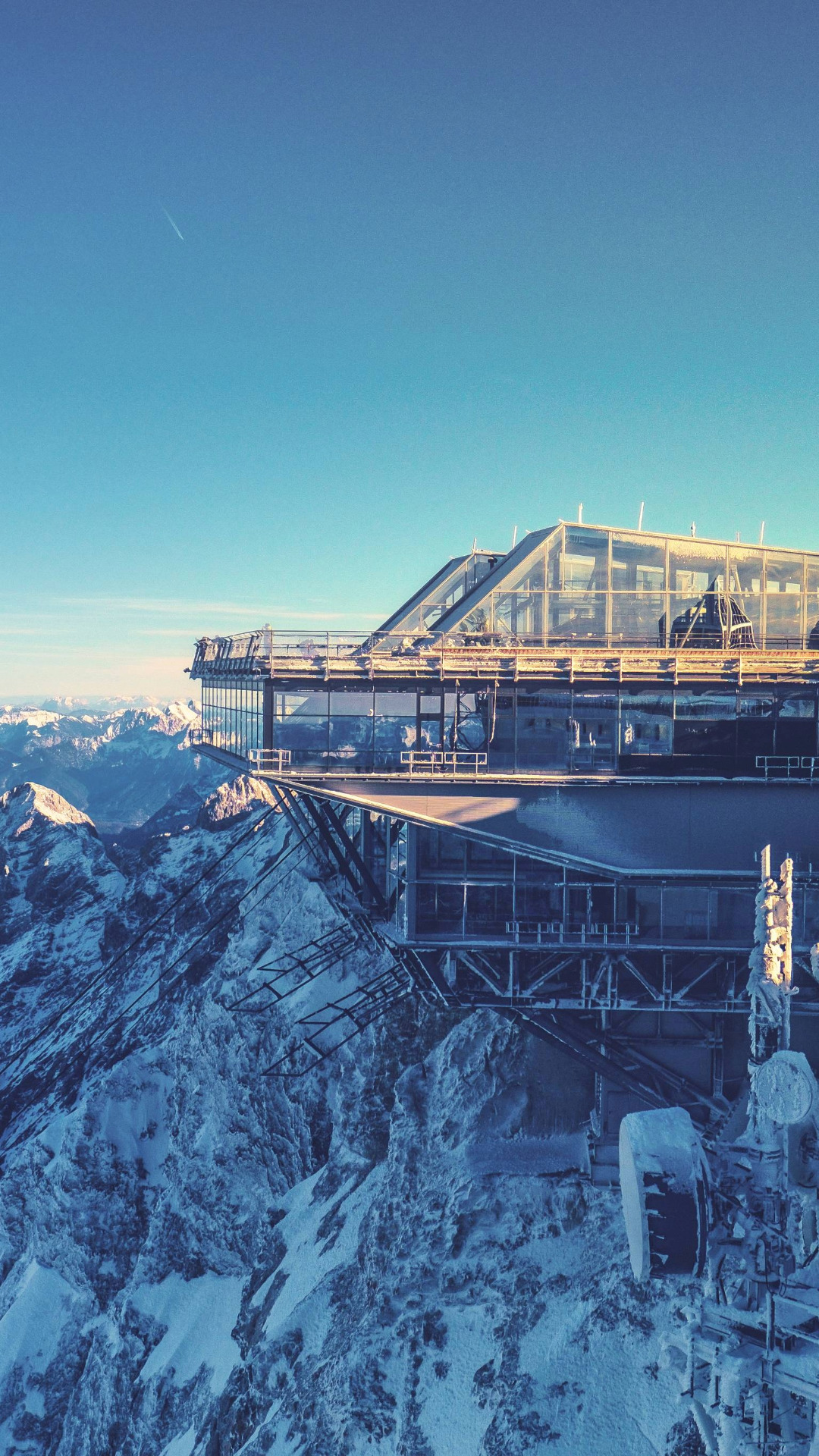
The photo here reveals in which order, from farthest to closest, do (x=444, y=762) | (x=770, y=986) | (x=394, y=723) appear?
(x=394, y=723) < (x=444, y=762) < (x=770, y=986)

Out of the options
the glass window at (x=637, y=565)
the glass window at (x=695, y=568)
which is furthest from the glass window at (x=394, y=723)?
the glass window at (x=695, y=568)

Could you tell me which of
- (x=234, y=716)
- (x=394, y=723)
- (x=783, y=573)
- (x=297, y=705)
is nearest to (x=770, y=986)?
(x=394, y=723)

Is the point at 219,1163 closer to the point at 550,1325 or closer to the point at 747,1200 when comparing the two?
the point at 550,1325

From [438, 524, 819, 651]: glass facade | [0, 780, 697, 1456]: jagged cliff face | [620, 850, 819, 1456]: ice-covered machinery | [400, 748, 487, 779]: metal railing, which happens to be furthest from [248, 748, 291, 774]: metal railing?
[620, 850, 819, 1456]: ice-covered machinery

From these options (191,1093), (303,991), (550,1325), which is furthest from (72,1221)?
(550,1325)

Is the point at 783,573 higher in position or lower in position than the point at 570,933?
higher

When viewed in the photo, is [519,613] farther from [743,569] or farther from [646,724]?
[743,569]
